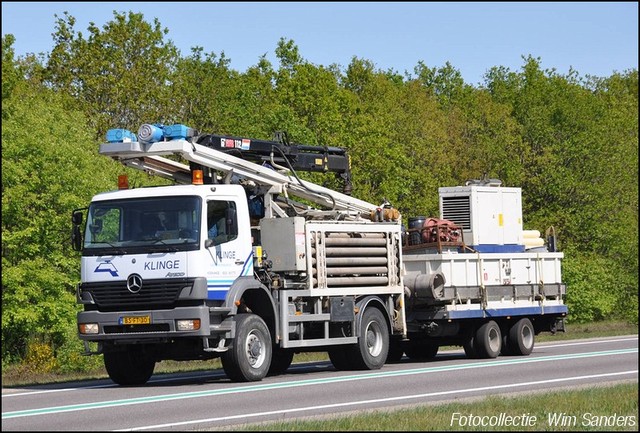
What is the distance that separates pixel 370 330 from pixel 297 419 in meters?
9.70

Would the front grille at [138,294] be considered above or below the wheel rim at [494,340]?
above

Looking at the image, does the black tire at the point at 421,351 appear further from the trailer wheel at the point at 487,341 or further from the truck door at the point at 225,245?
the truck door at the point at 225,245

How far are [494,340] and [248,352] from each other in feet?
26.5

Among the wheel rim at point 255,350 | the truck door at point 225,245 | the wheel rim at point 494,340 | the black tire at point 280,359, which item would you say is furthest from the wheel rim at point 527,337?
the truck door at point 225,245

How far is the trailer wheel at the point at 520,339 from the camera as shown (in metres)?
27.2

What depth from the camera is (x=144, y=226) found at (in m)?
19.9

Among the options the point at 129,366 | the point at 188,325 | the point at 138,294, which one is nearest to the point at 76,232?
the point at 138,294

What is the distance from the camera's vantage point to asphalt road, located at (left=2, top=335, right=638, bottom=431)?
47.5ft

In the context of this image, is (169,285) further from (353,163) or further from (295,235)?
(353,163)

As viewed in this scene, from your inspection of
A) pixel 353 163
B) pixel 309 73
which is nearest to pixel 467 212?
pixel 353 163

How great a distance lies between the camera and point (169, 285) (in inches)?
768

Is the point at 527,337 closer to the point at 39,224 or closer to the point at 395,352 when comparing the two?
the point at 395,352

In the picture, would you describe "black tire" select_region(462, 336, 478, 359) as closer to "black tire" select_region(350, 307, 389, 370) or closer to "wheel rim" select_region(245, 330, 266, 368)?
"black tire" select_region(350, 307, 389, 370)

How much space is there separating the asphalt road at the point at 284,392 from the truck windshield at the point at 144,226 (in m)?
2.25
